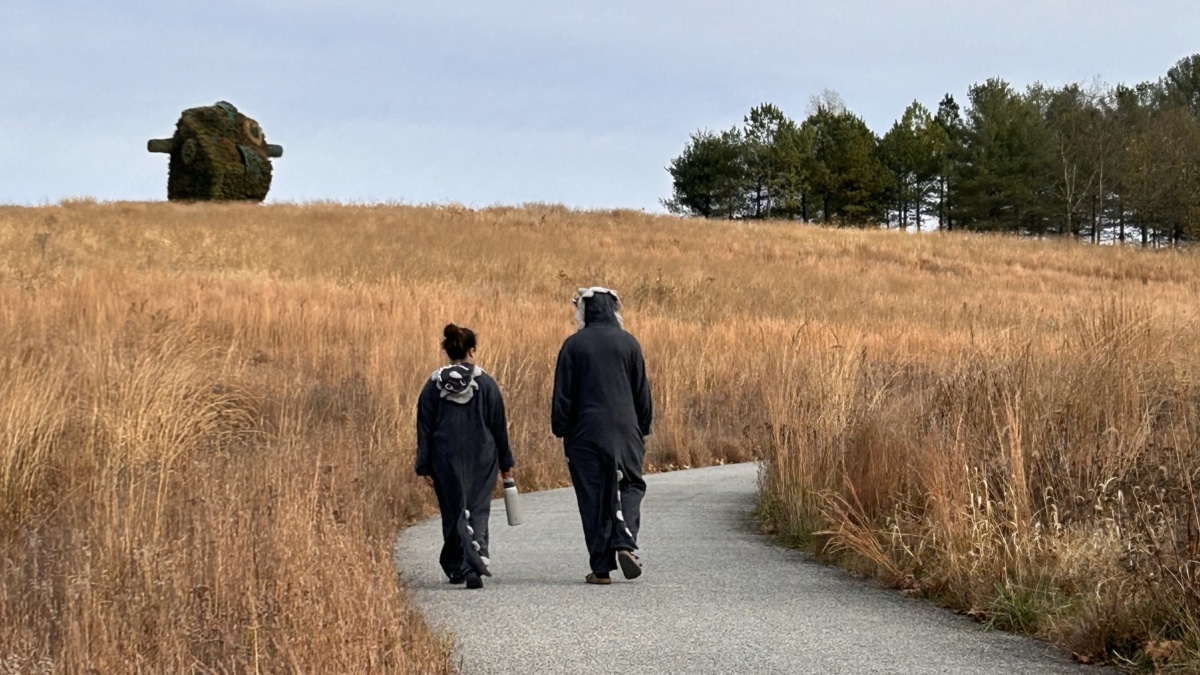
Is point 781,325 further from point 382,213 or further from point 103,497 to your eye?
point 382,213

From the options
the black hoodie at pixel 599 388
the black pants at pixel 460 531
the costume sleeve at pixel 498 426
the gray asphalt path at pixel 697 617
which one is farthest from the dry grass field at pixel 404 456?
the black hoodie at pixel 599 388

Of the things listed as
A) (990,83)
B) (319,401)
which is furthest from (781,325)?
(990,83)

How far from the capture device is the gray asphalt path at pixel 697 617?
6.13 meters

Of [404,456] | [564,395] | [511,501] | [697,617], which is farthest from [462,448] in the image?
[404,456]

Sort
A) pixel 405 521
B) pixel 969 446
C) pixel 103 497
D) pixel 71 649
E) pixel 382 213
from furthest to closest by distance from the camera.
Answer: pixel 382 213 → pixel 405 521 → pixel 969 446 → pixel 103 497 → pixel 71 649

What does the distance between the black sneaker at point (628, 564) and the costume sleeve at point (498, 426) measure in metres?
0.95

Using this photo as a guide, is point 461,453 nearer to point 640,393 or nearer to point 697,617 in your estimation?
point 640,393

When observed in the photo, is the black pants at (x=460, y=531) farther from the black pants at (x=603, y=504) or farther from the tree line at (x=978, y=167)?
the tree line at (x=978, y=167)

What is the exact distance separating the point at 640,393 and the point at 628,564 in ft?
3.74

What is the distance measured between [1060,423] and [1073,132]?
6354 cm

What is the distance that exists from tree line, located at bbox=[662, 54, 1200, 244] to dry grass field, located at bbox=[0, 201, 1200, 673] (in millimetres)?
44360

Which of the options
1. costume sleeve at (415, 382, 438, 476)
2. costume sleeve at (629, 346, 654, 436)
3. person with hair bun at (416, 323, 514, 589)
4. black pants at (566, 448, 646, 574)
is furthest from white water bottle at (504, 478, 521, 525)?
costume sleeve at (629, 346, 654, 436)

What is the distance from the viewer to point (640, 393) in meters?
8.41

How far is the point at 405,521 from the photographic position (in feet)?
38.5
